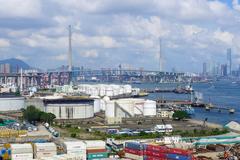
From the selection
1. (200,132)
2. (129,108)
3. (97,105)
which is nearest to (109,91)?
(97,105)

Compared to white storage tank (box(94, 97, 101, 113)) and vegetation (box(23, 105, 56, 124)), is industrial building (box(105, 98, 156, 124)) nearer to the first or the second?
white storage tank (box(94, 97, 101, 113))

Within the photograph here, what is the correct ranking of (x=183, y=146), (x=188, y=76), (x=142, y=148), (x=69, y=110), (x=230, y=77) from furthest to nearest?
(x=230, y=77) → (x=188, y=76) → (x=69, y=110) → (x=183, y=146) → (x=142, y=148)

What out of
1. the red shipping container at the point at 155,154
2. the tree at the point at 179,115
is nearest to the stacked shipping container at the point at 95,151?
the red shipping container at the point at 155,154

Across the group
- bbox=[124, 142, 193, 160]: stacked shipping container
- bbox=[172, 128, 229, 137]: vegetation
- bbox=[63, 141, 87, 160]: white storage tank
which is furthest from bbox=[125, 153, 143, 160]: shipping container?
bbox=[172, 128, 229, 137]: vegetation

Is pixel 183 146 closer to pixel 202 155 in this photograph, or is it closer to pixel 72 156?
pixel 202 155

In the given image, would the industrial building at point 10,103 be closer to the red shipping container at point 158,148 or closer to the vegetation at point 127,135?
the vegetation at point 127,135

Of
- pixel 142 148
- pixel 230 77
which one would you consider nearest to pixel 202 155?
pixel 142 148

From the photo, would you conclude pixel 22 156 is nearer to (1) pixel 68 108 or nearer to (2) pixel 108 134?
(2) pixel 108 134
